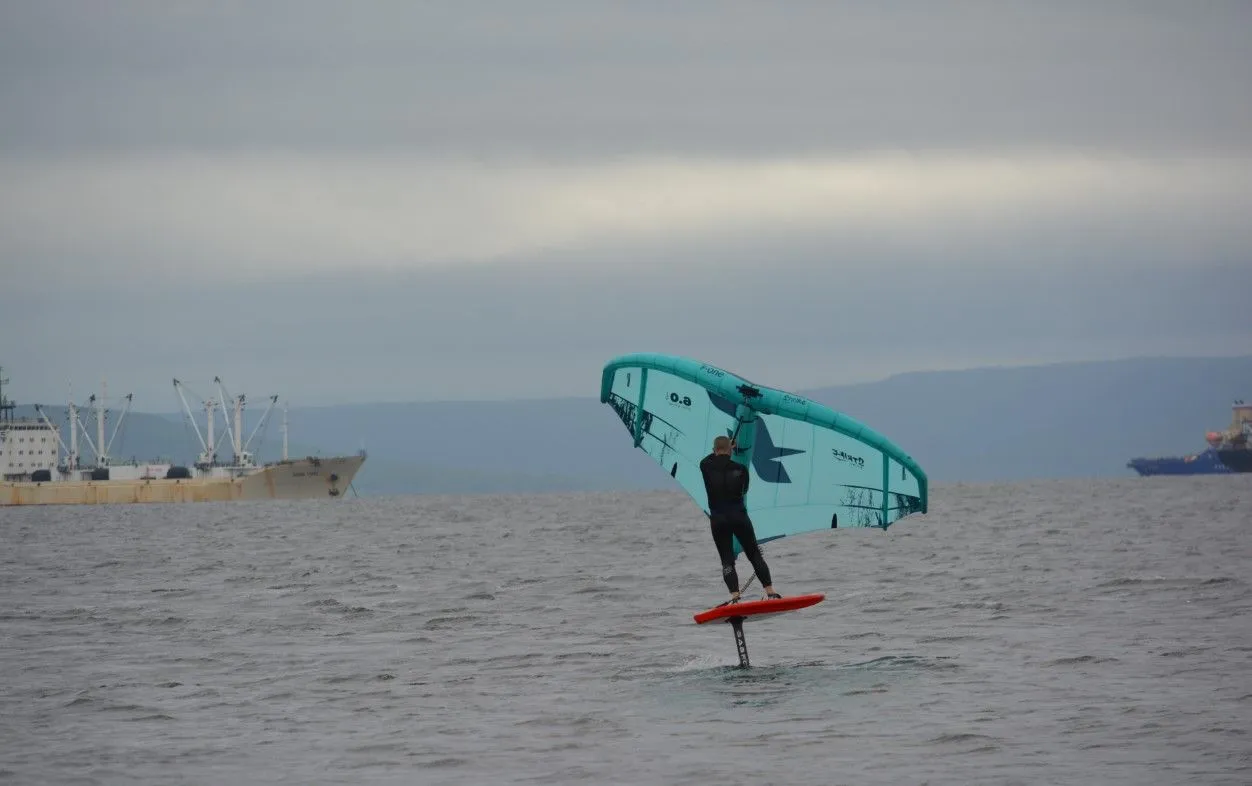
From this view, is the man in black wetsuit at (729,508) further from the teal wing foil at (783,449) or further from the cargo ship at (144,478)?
the cargo ship at (144,478)

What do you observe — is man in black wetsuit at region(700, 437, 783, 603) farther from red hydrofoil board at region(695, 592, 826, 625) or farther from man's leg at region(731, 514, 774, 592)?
red hydrofoil board at region(695, 592, 826, 625)

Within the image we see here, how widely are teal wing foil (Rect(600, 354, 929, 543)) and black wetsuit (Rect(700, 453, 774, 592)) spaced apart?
1.43m

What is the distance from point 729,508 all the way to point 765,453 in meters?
1.73

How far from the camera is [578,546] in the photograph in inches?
2370

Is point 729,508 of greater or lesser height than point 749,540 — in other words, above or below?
above

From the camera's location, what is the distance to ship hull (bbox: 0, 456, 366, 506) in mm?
181375

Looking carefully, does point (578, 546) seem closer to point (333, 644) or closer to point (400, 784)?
point (333, 644)

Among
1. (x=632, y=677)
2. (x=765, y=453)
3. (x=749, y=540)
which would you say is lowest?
(x=632, y=677)

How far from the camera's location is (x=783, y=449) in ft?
69.2

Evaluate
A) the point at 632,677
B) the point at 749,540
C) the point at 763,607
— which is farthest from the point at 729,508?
the point at 632,677

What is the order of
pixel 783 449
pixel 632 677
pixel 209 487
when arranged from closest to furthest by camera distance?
pixel 632 677, pixel 783 449, pixel 209 487

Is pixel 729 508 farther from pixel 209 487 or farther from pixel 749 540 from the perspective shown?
pixel 209 487

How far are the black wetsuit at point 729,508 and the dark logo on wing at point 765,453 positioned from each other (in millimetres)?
1532

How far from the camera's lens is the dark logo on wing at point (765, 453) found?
21.0 meters
